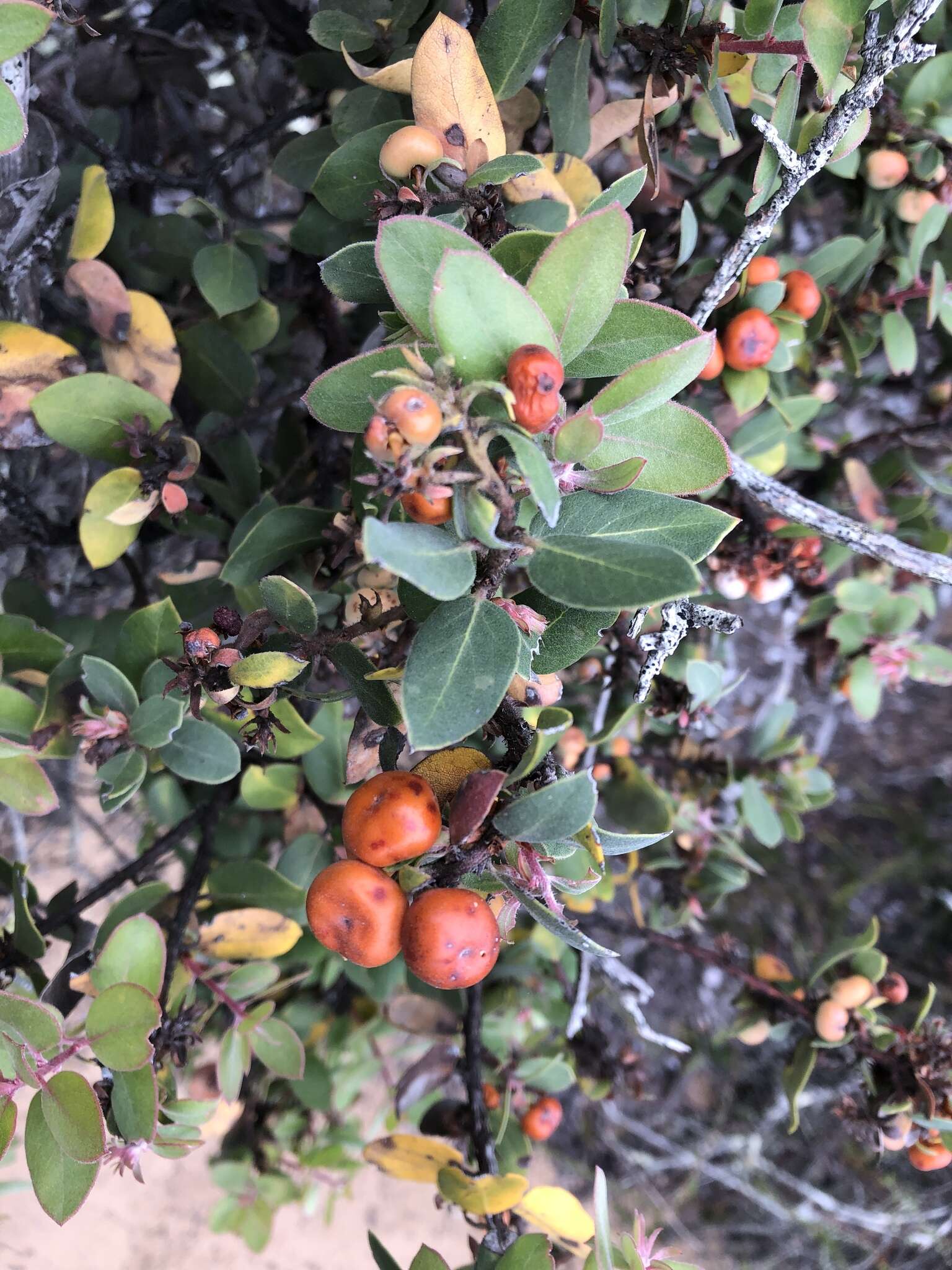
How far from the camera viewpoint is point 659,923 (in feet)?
5.02

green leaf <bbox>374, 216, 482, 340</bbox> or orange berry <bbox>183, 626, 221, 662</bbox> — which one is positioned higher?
green leaf <bbox>374, 216, 482, 340</bbox>

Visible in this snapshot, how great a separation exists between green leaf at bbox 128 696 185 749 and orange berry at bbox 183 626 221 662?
158 mm

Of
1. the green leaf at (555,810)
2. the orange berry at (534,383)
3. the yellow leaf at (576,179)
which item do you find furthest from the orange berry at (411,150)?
the green leaf at (555,810)

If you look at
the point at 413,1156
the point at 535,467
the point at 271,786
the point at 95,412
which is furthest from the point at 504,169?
the point at 413,1156

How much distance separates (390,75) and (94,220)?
0.42 metres

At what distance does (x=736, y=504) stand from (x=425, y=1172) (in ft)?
3.35

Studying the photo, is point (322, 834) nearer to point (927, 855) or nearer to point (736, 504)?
point (736, 504)

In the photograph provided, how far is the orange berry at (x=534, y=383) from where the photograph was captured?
0.51 m

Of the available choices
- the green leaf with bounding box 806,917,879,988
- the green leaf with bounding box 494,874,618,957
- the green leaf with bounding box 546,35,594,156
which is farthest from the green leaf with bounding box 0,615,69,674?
the green leaf with bounding box 806,917,879,988

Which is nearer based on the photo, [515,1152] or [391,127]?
[391,127]

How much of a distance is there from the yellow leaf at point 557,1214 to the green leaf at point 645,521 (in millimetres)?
836

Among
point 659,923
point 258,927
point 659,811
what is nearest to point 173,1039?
point 258,927

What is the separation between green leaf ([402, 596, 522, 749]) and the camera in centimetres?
55

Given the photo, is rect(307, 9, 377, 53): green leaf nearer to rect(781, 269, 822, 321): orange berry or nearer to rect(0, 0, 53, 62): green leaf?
rect(0, 0, 53, 62): green leaf
